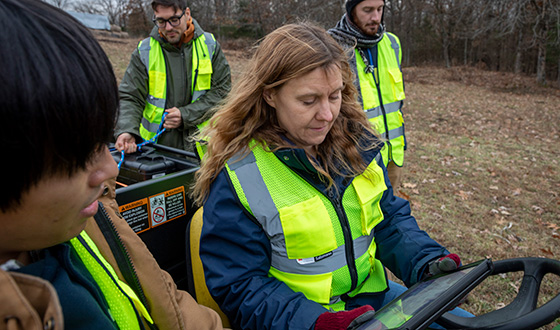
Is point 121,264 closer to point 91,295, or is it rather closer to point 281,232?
point 91,295

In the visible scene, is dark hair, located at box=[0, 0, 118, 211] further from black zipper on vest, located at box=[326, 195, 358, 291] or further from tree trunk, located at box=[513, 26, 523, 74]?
tree trunk, located at box=[513, 26, 523, 74]

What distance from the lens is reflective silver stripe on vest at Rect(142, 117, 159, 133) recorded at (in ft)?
11.4

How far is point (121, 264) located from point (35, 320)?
0.41 metres

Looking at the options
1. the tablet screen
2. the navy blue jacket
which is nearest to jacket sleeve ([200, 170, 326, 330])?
the navy blue jacket

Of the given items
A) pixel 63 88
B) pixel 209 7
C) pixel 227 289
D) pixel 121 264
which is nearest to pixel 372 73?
pixel 227 289

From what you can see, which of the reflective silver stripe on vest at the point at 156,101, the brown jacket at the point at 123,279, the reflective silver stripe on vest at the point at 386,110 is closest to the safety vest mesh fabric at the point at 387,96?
the reflective silver stripe on vest at the point at 386,110

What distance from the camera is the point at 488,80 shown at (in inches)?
738

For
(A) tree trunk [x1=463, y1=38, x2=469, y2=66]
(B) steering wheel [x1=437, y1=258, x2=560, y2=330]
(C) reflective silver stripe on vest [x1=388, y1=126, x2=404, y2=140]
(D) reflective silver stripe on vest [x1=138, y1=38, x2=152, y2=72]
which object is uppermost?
(D) reflective silver stripe on vest [x1=138, y1=38, x2=152, y2=72]

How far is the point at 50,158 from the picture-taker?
661 millimetres

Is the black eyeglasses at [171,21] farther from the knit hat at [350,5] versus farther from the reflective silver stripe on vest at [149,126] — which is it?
the knit hat at [350,5]

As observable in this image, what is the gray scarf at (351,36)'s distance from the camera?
3.33 m

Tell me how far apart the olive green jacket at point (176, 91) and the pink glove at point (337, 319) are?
225 centimetres

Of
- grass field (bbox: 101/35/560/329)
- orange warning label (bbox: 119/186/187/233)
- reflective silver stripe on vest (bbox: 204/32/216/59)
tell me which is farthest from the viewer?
grass field (bbox: 101/35/560/329)

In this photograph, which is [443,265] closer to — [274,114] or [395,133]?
[274,114]
